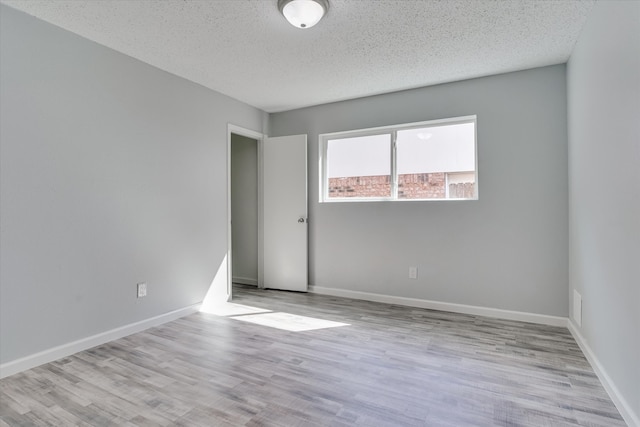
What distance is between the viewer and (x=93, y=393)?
1.97 metres

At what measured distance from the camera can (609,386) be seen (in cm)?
192

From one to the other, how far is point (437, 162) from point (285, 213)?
2092 mm

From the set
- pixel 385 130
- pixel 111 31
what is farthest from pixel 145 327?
pixel 385 130

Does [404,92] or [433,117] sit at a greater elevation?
[404,92]

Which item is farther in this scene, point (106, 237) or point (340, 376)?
point (106, 237)

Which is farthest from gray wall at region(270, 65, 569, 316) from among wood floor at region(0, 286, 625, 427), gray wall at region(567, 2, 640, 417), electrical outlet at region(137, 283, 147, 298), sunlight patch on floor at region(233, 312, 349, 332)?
electrical outlet at region(137, 283, 147, 298)

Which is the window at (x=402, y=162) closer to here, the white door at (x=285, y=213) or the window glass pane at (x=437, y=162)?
the window glass pane at (x=437, y=162)

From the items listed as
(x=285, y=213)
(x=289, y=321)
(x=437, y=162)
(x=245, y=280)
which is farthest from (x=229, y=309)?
(x=437, y=162)

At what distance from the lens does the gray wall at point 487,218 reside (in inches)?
123

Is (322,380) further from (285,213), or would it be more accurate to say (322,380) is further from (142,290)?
(285,213)

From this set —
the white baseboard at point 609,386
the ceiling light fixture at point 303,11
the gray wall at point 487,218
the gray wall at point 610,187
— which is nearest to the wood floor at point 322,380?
the white baseboard at point 609,386

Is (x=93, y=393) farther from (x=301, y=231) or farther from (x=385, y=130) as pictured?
(x=385, y=130)

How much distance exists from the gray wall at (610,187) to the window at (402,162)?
3.33 ft

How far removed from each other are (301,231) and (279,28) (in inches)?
100
